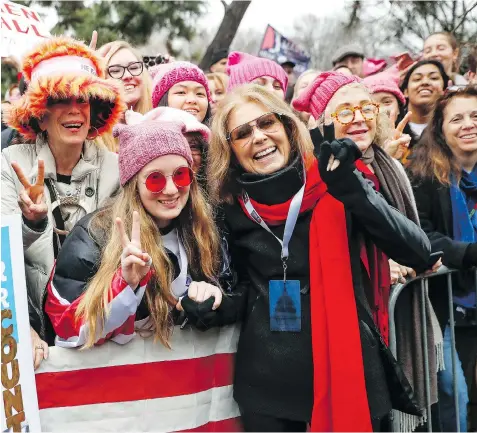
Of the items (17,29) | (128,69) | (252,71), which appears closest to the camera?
(17,29)

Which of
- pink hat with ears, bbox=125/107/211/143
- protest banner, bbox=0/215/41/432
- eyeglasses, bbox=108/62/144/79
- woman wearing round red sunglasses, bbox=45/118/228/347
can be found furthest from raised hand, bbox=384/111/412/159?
protest banner, bbox=0/215/41/432

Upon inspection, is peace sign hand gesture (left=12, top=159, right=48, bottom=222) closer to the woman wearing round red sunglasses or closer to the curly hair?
the woman wearing round red sunglasses

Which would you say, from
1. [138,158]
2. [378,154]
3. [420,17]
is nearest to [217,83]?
[378,154]

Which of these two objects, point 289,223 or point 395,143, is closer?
point 289,223

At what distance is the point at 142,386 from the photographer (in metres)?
2.88

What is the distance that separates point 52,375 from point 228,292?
85 cm

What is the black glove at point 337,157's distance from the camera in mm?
2645

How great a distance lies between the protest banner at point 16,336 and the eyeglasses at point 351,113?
5.39 feet

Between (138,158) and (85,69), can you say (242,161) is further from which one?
(85,69)

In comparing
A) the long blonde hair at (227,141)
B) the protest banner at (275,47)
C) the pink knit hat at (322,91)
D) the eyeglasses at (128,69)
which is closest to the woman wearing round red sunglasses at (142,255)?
the long blonde hair at (227,141)

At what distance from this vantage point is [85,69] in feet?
11.2

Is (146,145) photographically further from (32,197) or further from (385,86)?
(385,86)

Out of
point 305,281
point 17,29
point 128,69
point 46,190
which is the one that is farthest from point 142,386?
point 17,29

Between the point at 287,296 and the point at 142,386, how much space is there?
747 mm
